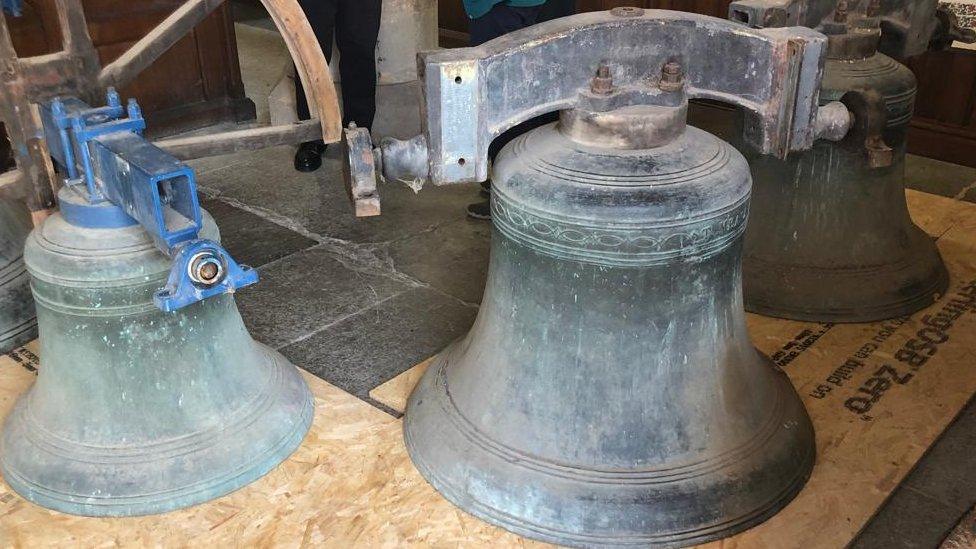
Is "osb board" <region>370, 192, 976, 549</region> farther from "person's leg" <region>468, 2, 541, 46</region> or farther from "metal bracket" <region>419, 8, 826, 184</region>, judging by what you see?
"person's leg" <region>468, 2, 541, 46</region>

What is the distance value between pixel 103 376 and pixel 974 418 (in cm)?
203

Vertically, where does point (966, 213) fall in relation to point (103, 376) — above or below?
below

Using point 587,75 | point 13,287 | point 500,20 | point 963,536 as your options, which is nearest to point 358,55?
point 500,20

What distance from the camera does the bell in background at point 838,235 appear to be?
264 centimetres

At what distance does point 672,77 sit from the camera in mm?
1720

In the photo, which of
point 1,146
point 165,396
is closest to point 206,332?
point 165,396

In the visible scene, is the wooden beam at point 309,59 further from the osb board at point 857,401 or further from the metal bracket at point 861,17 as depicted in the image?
the metal bracket at point 861,17

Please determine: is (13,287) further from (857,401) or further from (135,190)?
(857,401)

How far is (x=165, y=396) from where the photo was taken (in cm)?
203

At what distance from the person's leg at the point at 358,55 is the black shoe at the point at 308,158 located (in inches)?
7.9

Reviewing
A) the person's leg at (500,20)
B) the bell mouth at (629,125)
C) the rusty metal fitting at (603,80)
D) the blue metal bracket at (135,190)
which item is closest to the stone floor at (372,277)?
the person's leg at (500,20)

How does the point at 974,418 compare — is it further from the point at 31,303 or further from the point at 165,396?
the point at 31,303

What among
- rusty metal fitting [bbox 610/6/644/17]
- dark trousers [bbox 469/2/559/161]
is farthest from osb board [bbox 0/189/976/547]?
dark trousers [bbox 469/2/559/161]

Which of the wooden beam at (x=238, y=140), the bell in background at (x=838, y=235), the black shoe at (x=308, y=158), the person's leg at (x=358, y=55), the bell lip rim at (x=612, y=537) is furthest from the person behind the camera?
the black shoe at (x=308, y=158)
